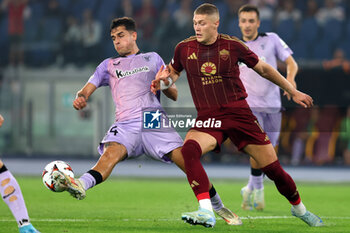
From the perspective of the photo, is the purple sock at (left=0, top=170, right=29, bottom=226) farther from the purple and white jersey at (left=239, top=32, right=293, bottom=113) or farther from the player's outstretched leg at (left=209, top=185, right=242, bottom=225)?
the purple and white jersey at (left=239, top=32, right=293, bottom=113)

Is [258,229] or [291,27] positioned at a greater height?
[291,27]

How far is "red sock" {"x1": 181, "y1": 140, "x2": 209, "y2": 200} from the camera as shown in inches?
274

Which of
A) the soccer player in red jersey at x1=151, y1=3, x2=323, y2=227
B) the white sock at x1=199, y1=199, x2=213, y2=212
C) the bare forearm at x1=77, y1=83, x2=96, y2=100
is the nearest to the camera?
the white sock at x1=199, y1=199, x2=213, y2=212

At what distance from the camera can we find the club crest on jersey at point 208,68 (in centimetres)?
729

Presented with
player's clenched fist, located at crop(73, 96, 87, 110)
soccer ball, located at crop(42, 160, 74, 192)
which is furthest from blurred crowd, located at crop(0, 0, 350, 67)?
soccer ball, located at crop(42, 160, 74, 192)

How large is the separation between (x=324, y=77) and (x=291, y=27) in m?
2.07

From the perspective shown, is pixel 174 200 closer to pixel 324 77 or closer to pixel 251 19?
pixel 251 19

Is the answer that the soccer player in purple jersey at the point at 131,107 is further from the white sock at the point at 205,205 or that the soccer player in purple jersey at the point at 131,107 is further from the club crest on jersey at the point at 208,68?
the white sock at the point at 205,205

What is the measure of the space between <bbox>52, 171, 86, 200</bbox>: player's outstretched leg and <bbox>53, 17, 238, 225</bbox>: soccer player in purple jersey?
1.63 feet

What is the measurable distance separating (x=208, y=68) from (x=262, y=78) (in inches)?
106

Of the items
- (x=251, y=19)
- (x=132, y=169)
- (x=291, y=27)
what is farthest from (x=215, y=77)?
(x=291, y=27)

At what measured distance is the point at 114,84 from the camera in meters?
8.13

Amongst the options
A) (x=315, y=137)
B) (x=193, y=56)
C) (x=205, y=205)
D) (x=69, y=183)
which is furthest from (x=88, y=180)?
(x=315, y=137)

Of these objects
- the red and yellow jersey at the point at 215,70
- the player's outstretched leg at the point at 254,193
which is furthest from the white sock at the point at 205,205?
the player's outstretched leg at the point at 254,193
